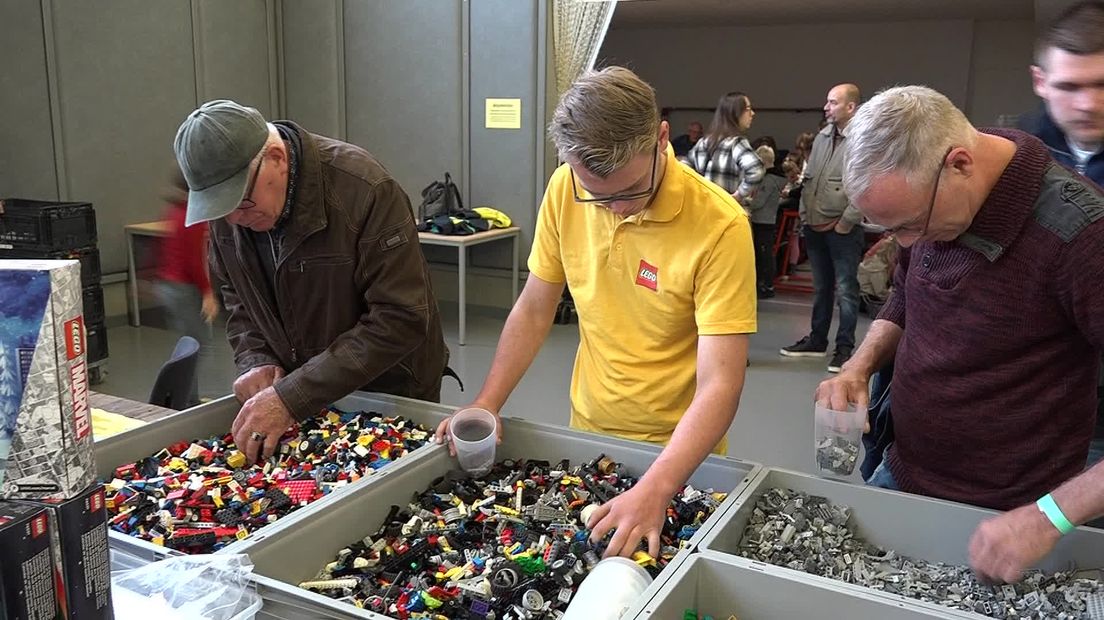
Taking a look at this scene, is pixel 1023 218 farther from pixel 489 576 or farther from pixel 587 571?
pixel 489 576

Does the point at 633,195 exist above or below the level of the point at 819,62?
below

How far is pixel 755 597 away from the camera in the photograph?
1.17m

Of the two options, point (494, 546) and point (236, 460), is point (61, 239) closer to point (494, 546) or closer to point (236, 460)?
point (236, 460)

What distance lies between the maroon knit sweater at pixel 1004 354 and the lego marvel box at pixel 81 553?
1287 mm

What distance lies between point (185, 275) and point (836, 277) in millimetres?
3707

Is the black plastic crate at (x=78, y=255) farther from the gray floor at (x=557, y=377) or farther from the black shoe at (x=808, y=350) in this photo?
the black shoe at (x=808, y=350)

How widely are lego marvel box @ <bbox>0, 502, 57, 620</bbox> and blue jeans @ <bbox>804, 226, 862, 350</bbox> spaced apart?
468cm

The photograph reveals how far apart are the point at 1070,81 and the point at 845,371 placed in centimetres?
76

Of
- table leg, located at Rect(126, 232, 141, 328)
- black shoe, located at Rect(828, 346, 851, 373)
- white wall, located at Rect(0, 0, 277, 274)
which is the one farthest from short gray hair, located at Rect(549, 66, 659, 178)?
table leg, located at Rect(126, 232, 141, 328)

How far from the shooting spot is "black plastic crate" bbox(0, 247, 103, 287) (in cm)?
438

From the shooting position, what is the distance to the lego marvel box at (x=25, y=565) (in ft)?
2.50

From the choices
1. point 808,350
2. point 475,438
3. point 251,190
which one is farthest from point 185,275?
point 808,350

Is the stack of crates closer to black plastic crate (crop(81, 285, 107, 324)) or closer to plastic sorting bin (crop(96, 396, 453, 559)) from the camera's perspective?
black plastic crate (crop(81, 285, 107, 324))

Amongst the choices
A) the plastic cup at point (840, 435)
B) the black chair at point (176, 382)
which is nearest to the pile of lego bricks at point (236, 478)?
the black chair at point (176, 382)
